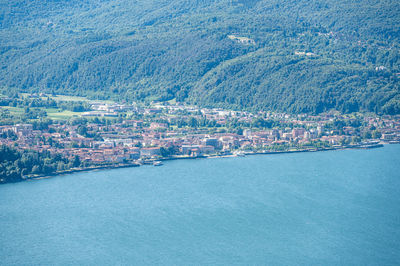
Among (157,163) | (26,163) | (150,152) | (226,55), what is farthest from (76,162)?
(226,55)

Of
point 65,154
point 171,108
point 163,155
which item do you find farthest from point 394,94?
point 65,154

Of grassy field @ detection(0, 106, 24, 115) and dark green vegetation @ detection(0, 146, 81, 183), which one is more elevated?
grassy field @ detection(0, 106, 24, 115)

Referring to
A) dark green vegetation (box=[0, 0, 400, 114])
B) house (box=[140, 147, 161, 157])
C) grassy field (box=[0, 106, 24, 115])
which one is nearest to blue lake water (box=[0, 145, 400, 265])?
house (box=[140, 147, 161, 157])

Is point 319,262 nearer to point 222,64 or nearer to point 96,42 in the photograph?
point 222,64

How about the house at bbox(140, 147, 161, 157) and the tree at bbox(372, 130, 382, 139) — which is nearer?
the house at bbox(140, 147, 161, 157)

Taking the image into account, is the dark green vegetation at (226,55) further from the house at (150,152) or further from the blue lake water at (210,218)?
the blue lake water at (210,218)

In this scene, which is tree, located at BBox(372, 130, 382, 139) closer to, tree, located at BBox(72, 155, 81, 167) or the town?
the town

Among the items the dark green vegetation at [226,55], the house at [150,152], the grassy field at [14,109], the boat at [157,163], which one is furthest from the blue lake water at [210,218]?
the dark green vegetation at [226,55]
